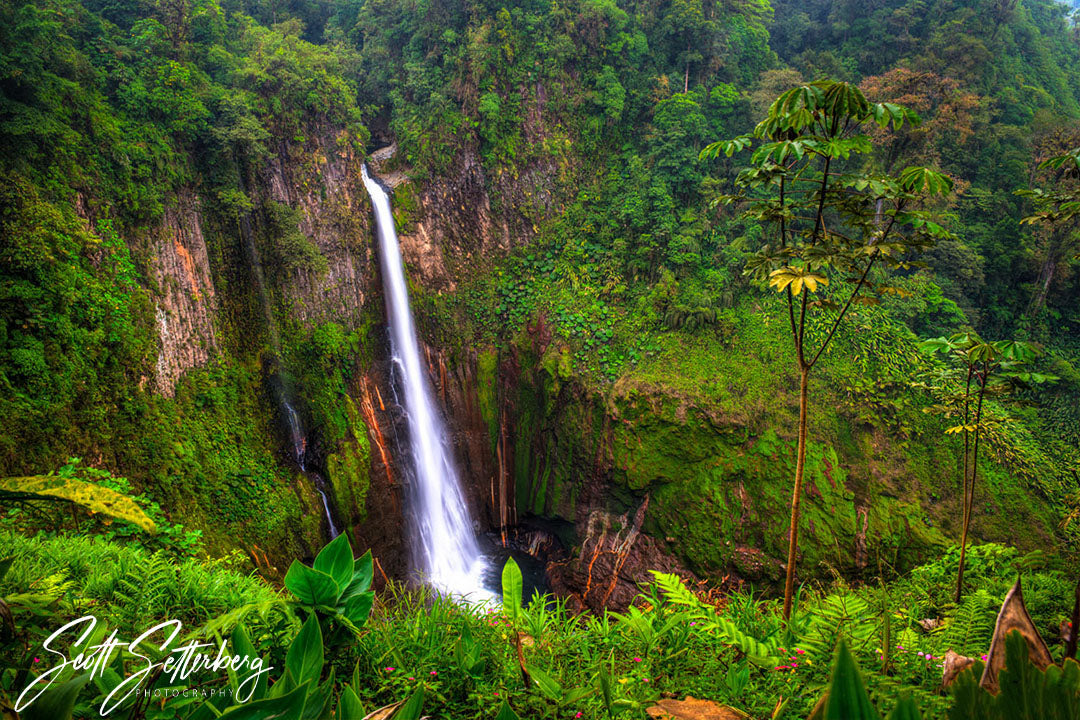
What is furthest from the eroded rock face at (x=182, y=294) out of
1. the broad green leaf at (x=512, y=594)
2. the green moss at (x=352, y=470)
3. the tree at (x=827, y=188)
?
the tree at (x=827, y=188)

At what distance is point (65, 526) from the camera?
351 cm

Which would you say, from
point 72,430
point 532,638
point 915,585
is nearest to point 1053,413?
point 915,585

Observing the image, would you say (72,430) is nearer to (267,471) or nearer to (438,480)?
(267,471)

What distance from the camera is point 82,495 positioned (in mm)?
1745

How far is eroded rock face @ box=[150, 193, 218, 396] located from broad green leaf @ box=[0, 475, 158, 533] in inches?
201

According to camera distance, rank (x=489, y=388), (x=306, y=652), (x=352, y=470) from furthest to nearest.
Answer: (x=489, y=388) < (x=352, y=470) < (x=306, y=652)

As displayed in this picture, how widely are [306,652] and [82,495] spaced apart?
1211mm

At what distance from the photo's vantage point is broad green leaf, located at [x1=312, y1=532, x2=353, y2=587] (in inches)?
61.6

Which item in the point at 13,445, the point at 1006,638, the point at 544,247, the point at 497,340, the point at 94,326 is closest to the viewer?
the point at 1006,638

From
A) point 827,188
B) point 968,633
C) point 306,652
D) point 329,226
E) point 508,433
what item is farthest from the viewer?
point 508,433

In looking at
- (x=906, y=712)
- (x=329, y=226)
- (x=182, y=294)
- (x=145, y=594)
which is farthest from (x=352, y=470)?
(x=906, y=712)

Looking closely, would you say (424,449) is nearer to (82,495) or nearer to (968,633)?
(82,495)

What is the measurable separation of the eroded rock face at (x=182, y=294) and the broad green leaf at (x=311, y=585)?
617 centimetres

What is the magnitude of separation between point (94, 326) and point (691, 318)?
897cm
